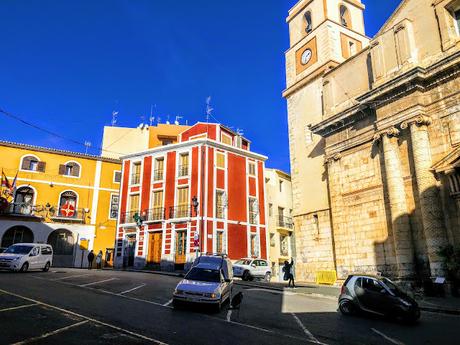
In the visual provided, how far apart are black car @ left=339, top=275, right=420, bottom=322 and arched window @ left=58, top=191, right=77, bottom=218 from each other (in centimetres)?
2963

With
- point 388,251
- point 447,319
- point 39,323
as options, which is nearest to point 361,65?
point 388,251

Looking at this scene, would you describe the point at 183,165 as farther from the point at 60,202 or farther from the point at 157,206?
the point at 60,202

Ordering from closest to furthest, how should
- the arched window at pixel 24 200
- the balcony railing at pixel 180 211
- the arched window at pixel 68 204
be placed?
the balcony railing at pixel 180 211, the arched window at pixel 24 200, the arched window at pixel 68 204

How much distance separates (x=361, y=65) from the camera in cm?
2153

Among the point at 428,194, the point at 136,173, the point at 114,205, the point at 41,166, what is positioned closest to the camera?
the point at 428,194

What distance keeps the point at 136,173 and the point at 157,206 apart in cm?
484

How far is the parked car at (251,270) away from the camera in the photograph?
2455cm

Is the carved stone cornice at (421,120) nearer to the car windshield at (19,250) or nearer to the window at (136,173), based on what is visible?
the car windshield at (19,250)

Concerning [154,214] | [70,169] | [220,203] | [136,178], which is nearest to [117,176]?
[136,178]

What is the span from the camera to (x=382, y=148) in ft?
61.1

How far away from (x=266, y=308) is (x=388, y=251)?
29.7 ft

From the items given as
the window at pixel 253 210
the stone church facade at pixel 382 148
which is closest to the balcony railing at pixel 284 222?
the window at pixel 253 210

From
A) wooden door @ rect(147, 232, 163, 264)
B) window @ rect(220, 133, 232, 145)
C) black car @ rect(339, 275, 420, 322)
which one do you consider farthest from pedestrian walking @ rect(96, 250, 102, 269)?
black car @ rect(339, 275, 420, 322)

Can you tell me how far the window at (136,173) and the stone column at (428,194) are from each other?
82.4ft
